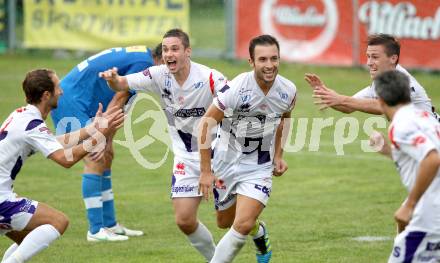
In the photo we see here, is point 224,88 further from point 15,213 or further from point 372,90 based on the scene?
point 15,213

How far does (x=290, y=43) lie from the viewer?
78.9 feet

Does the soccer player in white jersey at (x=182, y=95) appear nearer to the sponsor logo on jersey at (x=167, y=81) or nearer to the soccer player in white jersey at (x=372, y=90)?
the sponsor logo on jersey at (x=167, y=81)

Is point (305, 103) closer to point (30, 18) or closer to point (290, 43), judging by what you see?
point (290, 43)

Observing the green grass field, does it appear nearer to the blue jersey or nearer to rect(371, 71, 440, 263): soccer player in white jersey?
the blue jersey

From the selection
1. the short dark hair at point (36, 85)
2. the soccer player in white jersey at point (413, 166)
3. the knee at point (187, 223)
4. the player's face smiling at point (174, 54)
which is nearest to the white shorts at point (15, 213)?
the short dark hair at point (36, 85)

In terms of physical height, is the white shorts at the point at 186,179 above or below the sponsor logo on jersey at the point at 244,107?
below

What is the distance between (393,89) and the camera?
22.3 feet

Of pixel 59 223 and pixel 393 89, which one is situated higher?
pixel 393 89

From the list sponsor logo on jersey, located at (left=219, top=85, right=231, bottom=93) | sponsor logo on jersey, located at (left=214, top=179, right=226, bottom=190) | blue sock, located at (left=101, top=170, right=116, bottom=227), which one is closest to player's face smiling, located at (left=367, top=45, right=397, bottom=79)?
sponsor logo on jersey, located at (left=219, top=85, right=231, bottom=93)

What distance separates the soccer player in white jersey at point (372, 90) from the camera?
26.9 ft

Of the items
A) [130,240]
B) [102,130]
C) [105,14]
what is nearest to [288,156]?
[130,240]

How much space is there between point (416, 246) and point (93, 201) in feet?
15.7

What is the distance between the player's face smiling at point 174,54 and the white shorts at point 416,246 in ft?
10.7

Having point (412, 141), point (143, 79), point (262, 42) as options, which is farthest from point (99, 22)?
point (412, 141)
